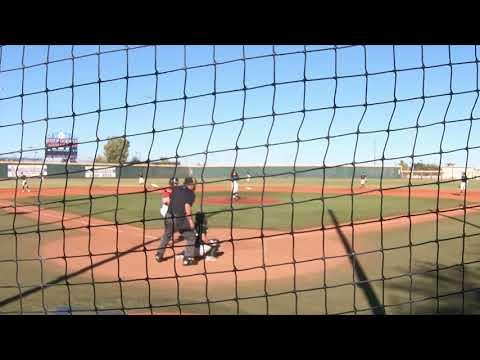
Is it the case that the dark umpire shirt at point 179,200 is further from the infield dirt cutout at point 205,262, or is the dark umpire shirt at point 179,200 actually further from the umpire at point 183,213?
the infield dirt cutout at point 205,262

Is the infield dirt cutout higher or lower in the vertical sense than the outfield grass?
higher

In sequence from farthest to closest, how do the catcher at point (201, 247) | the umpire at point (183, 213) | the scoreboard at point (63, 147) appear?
the catcher at point (201, 247)
the umpire at point (183, 213)
the scoreboard at point (63, 147)

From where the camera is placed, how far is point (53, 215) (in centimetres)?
1592

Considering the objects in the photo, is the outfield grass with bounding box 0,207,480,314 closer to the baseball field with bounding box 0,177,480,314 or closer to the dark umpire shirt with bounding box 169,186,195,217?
the baseball field with bounding box 0,177,480,314

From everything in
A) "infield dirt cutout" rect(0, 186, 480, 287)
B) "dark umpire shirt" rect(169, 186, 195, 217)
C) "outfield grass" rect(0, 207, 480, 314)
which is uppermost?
"dark umpire shirt" rect(169, 186, 195, 217)

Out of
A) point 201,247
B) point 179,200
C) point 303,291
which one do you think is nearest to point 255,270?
point 201,247

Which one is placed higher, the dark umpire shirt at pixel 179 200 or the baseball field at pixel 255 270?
the dark umpire shirt at pixel 179 200

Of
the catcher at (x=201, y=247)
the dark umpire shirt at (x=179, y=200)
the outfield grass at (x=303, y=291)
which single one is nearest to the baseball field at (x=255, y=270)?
the outfield grass at (x=303, y=291)

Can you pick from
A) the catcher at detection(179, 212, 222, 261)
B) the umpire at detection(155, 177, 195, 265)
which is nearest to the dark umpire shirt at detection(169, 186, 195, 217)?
the umpire at detection(155, 177, 195, 265)

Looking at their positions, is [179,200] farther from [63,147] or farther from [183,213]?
[63,147]
